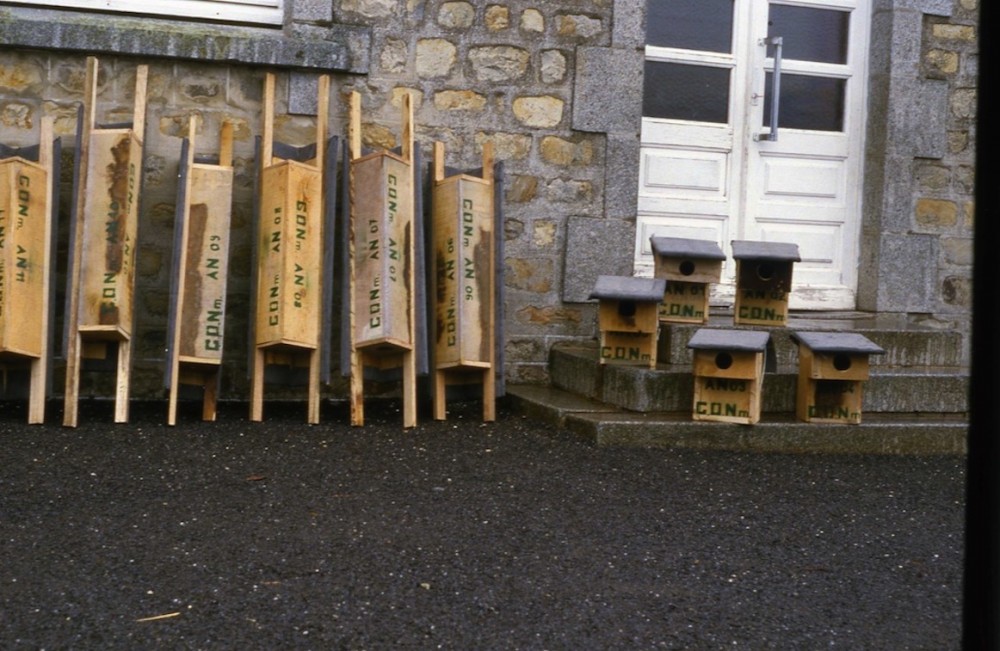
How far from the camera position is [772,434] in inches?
177

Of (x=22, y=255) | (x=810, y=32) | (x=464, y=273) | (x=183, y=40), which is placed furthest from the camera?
(x=810, y=32)

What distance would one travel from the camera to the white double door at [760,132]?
235 inches

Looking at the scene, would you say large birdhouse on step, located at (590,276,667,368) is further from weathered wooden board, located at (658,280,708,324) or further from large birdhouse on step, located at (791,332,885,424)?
large birdhouse on step, located at (791,332,885,424)

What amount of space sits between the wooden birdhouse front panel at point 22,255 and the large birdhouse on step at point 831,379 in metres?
3.07

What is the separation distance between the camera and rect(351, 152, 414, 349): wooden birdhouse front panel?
187 inches

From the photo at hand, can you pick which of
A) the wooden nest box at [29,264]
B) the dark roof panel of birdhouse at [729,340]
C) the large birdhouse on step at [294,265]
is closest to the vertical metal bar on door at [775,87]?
the dark roof panel of birdhouse at [729,340]

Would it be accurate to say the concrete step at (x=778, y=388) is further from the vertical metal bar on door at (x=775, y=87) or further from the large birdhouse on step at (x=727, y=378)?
the vertical metal bar on door at (x=775, y=87)

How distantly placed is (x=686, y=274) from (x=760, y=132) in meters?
1.59

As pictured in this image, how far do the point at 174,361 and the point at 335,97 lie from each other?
151 centimetres

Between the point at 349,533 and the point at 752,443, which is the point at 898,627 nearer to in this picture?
the point at 349,533

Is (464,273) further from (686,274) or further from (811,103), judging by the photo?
(811,103)

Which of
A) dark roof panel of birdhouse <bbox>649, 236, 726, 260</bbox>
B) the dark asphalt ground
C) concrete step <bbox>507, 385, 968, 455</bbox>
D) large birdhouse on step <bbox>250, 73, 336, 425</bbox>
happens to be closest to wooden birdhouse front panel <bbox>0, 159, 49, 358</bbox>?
the dark asphalt ground

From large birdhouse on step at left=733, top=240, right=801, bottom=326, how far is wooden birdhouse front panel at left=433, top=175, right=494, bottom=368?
1079mm

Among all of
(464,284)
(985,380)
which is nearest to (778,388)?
(464,284)
